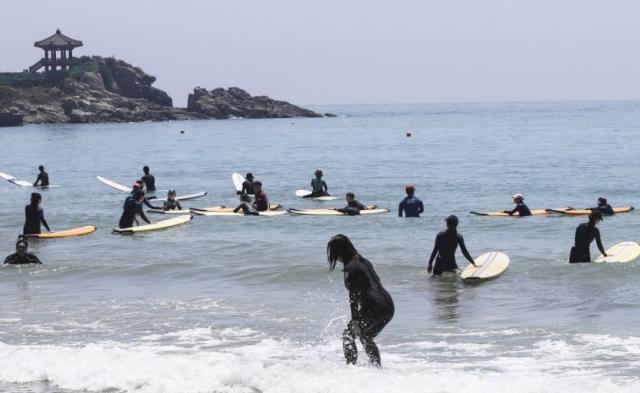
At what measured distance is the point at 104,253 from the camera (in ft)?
75.7

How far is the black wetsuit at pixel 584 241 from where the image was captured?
1841cm

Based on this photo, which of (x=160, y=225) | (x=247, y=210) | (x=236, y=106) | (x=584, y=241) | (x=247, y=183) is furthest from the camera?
(x=236, y=106)

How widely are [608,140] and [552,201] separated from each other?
55.8 meters

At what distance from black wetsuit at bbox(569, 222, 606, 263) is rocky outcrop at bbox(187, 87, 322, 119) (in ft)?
535

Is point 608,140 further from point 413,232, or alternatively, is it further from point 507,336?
point 507,336

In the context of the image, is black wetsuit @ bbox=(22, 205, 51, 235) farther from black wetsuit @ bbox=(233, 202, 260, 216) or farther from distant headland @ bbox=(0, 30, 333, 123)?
distant headland @ bbox=(0, 30, 333, 123)

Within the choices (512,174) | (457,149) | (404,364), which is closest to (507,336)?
(404,364)

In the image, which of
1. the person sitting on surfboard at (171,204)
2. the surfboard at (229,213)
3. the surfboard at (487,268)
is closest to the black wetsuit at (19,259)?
the surfboard at (487,268)

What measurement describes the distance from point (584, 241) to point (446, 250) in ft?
10.1

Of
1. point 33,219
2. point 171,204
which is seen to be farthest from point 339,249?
point 171,204

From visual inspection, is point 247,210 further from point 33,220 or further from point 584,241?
point 584,241

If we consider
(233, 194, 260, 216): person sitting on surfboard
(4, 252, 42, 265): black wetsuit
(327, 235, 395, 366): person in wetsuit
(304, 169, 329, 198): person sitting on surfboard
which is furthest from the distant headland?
(327, 235, 395, 366): person in wetsuit

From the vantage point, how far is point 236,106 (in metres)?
188

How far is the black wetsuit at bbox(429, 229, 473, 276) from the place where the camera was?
17.0 m
